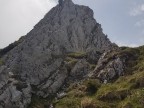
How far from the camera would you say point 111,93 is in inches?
5994

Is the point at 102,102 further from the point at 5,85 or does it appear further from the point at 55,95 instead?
the point at 5,85

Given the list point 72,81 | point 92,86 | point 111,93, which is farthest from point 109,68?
point 111,93

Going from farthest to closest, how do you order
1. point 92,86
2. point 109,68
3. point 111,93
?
point 109,68
point 92,86
point 111,93

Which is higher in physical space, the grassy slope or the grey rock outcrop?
the grey rock outcrop

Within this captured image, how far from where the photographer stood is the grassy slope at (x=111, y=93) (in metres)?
144

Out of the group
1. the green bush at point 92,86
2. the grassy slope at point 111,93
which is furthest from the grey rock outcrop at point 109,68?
the green bush at point 92,86

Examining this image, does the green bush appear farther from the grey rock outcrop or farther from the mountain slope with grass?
the grey rock outcrop

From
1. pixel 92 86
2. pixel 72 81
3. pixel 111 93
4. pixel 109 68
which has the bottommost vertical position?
pixel 111 93

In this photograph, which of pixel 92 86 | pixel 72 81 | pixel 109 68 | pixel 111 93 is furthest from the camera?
pixel 72 81

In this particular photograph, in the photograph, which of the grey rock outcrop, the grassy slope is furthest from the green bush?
the grey rock outcrop

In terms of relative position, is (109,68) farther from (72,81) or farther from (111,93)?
(111,93)

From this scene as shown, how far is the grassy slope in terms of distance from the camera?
144 meters

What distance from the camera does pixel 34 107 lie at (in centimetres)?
15438

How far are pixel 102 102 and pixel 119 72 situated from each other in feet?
99.0
